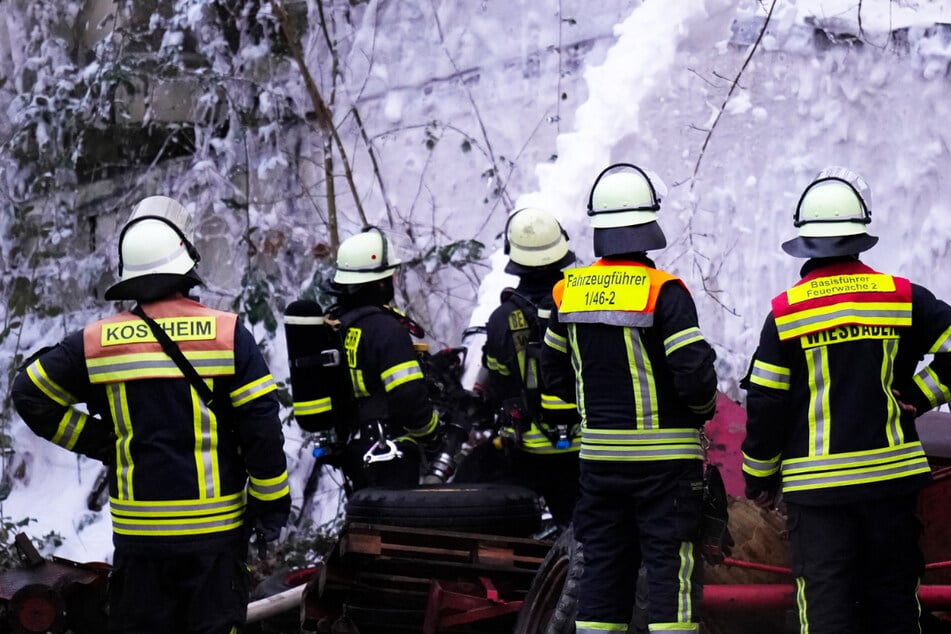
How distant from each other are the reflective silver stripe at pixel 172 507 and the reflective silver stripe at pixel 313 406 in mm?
1535

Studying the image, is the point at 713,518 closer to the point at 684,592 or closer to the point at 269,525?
the point at 684,592

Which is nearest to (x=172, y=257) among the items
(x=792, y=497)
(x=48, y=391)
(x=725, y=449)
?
(x=48, y=391)

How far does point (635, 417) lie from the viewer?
12.7ft

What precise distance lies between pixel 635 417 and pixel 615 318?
331 mm

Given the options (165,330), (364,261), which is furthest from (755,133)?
(165,330)

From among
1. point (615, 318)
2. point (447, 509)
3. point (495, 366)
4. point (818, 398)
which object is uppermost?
point (615, 318)

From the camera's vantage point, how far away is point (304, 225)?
8.38 m

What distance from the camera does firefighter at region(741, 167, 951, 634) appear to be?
3525mm

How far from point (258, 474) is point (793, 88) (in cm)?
416

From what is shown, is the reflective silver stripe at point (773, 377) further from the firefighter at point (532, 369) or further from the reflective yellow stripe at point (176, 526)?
the reflective yellow stripe at point (176, 526)

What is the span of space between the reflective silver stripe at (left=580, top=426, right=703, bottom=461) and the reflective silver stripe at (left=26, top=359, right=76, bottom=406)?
1.75 meters

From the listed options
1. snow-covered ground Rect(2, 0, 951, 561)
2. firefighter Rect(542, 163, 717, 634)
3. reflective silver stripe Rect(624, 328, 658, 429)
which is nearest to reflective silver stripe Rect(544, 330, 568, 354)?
firefighter Rect(542, 163, 717, 634)

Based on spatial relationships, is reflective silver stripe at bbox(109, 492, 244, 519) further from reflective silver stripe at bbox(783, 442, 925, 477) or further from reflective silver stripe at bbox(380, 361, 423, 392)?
reflective silver stripe at bbox(783, 442, 925, 477)

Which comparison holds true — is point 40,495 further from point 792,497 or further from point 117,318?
point 792,497
